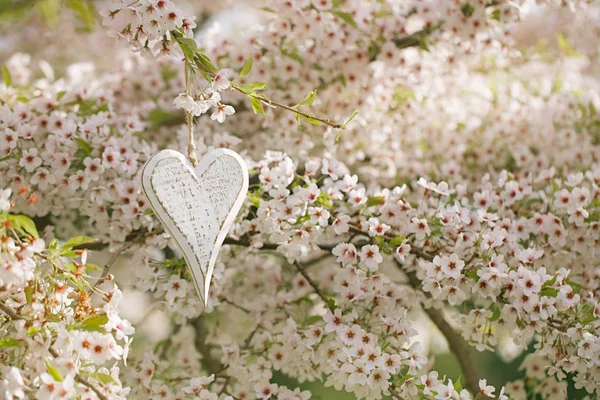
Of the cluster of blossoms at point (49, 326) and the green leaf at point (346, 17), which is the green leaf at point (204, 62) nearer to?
the cluster of blossoms at point (49, 326)

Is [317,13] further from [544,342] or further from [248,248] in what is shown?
[544,342]

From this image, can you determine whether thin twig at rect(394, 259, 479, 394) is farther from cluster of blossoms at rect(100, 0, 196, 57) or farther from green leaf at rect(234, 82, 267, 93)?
cluster of blossoms at rect(100, 0, 196, 57)

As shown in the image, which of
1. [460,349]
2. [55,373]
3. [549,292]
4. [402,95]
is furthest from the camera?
[402,95]

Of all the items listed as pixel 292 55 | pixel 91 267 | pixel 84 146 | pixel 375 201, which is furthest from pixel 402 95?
pixel 91 267

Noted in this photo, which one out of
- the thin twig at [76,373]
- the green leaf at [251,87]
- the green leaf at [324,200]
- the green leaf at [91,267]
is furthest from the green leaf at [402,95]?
the thin twig at [76,373]

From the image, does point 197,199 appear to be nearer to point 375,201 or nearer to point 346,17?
point 375,201

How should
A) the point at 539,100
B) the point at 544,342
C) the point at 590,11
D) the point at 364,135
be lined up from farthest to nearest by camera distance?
the point at 590,11
the point at 539,100
the point at 364,135
the point at 544,342

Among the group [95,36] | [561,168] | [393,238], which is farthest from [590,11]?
[95,36]
